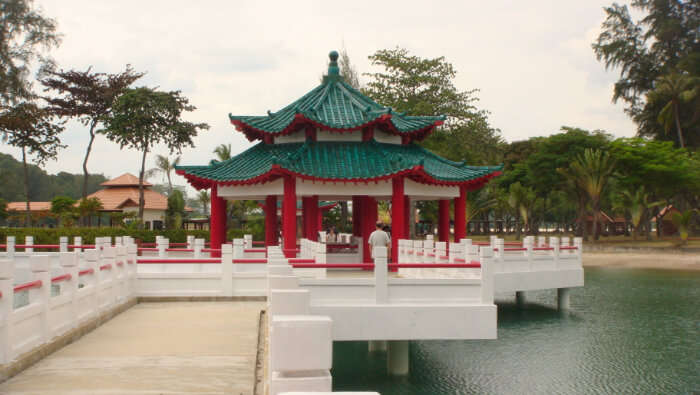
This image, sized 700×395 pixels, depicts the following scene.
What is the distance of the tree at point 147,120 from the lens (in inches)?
1911

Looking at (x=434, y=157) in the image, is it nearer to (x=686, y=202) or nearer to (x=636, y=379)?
(x=636, y=379)

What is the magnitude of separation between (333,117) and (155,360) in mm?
15251

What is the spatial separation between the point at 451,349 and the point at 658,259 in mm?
35597

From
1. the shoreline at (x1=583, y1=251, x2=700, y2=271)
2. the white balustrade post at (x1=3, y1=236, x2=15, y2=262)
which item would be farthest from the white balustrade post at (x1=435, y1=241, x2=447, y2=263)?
the shoreline at (x1=583, y1=251, x2=700, y2=271)

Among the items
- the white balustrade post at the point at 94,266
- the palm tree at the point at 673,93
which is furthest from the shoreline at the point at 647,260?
the white balustrade post at the point at 94,266

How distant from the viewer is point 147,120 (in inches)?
1927

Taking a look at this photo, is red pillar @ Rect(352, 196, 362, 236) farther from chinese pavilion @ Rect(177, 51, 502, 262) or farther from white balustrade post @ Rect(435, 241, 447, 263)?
white balustrade post @ Rect(435, 241, 447, 263)

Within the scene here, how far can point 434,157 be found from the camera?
2559cm

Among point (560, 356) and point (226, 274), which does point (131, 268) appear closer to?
point (226, 274)

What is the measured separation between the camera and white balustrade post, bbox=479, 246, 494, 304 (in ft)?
41.9

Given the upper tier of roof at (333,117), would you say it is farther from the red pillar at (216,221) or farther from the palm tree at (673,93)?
the palm tree at (673,93)

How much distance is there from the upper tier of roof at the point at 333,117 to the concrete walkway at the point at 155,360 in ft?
34.7

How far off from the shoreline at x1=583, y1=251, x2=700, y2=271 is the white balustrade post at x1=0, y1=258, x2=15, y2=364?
1752 inches

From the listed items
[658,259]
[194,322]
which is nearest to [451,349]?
[194,322]
